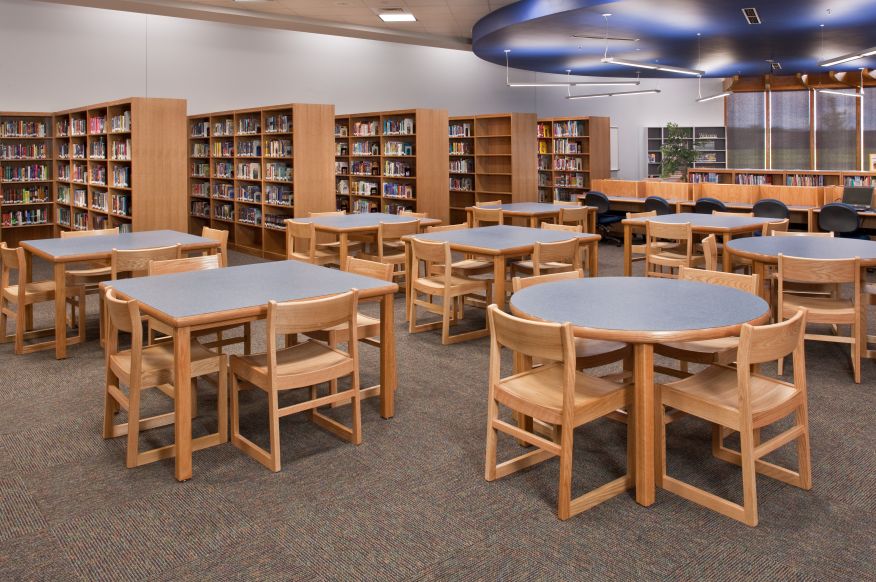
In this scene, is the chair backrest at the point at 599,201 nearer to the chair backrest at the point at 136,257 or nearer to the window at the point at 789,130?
the window at the point at 789,130

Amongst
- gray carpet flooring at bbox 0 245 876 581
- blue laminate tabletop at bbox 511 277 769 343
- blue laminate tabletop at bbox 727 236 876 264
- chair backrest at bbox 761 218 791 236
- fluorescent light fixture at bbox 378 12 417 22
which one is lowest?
gray carpet flooring at bbox 0 245 876 581

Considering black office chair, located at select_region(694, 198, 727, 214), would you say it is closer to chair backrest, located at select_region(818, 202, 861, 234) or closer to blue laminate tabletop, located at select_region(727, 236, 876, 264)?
chair backrest, located at select_region(818, 202, 861, 234)

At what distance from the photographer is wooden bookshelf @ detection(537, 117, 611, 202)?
1257cm

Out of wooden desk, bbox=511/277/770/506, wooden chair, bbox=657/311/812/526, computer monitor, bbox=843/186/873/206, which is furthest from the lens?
computer monitor, bbox=843/186/873/206

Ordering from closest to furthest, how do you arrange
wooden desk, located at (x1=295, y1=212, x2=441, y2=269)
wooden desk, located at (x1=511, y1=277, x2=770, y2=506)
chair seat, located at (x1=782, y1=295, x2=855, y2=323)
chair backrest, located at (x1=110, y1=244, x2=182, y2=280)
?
1. wooden desk, located at (x1=511, y1=277, x2=770, y2=506)
2. chair seat, located at (x1=782, y1=295, x2=855, y2=323)
3. chair backrest, located at (x1=110, y1=244, x2=182, y2=280)
4. wooden desk, located at (x1=295, y1=212, x2=441, y2=269)

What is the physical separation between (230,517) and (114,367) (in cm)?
104

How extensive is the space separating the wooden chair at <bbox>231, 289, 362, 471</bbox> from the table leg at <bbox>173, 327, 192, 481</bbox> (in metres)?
0.29

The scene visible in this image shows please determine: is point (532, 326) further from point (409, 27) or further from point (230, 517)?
point (409, 27)

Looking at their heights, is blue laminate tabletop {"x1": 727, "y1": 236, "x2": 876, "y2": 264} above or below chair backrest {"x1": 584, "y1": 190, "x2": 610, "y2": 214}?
below

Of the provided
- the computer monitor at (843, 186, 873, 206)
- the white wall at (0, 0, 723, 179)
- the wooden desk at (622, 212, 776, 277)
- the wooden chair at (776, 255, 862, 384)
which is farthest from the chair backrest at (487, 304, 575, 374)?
the white wall at (0, 0, 723, 179)

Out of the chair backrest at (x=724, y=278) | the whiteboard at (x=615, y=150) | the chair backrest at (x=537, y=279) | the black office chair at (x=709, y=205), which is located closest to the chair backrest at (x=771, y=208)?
the black office chair at (x=709, y=205)

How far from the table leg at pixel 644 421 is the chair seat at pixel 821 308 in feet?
6.49

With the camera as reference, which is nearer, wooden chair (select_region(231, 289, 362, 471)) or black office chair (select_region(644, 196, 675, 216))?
wooden chair (select_region(231, 289, 362, 471))

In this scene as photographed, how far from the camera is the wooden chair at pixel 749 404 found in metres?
2.57
